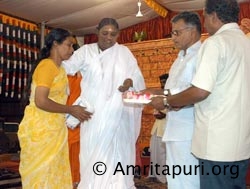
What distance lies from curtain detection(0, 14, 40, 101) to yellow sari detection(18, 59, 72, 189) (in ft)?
13.7

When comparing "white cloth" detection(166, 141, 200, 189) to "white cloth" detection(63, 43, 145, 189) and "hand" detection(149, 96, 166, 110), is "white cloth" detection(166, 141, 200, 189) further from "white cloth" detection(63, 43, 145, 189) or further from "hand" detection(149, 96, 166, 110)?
"white cloth" detection(63, 43, 145, 189)

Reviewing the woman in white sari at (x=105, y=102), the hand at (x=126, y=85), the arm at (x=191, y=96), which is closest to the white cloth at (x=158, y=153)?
the woman in white sari at (x=105, y=102)

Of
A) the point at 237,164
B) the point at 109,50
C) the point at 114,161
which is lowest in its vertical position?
the point at 114,161

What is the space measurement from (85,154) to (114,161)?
254 millimetres

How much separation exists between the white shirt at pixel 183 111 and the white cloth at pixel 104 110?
774mm

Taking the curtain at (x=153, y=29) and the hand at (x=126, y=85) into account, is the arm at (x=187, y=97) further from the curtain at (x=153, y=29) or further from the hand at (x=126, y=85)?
the curtain at (x=153, y=29)

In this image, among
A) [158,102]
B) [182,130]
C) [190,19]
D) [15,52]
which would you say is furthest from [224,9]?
[15,52]

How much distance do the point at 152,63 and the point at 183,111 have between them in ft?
15.5

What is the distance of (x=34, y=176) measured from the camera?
243cm

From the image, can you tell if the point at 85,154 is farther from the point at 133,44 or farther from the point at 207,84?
the point at 133,44

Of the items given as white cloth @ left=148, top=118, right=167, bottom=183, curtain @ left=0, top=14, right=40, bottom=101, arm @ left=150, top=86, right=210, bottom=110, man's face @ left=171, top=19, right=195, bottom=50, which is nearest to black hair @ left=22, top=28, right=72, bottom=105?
man's face @ left=171, top=19, right=195, bottom=50

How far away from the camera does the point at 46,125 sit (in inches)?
95.0

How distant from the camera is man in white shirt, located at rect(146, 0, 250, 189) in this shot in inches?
67.5

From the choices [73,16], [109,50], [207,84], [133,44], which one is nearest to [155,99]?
[207,84]
